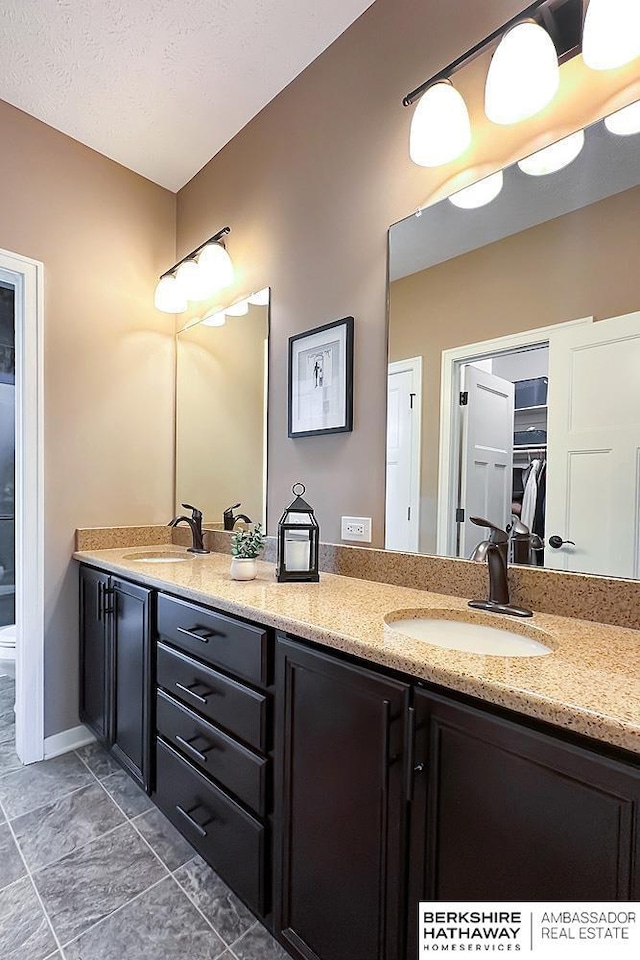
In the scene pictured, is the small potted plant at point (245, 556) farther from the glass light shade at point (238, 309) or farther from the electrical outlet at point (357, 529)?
the glass light shade at point (238, 309)

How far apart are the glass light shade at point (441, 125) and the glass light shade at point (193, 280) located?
119cm

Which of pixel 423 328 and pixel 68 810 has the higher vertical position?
pixel 423 328

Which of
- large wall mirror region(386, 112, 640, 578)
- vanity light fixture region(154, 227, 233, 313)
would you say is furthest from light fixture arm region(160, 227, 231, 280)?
large wall mirror region(386, 112, 640, 578)

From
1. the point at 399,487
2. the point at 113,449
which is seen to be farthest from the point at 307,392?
the point at 113,449

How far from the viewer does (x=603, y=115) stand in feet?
3.66

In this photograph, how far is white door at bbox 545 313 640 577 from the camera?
3.52ft

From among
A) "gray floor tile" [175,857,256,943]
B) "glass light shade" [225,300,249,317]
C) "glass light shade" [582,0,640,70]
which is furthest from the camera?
"glass light shade" [225,300,249,317]

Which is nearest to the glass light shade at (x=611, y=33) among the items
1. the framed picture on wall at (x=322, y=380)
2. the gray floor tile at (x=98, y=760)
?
the framed picture on wall at (x=322, y=380)

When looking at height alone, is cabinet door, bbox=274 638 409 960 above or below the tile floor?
above

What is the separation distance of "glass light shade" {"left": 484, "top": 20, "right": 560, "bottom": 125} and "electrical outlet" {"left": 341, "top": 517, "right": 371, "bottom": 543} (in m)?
1.22

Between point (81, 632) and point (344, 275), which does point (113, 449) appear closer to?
point (81, 632)

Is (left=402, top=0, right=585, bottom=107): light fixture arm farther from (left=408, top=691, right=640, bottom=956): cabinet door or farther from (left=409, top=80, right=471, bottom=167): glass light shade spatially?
(left=408, top=691, right=640, bottom=956): cabinet door

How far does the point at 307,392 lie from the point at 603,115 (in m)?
1.15

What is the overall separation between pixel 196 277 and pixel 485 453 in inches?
66.7
